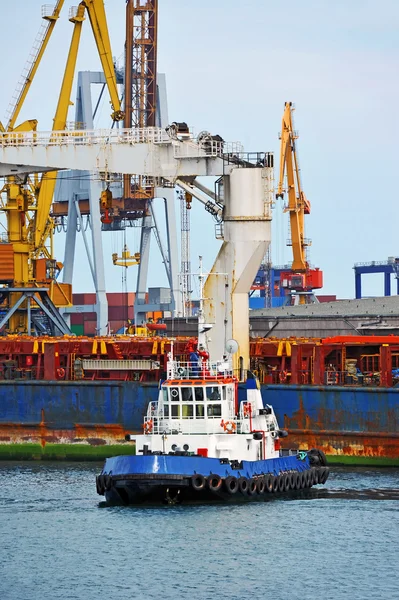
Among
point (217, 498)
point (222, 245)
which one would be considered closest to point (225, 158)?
point (222, 245)

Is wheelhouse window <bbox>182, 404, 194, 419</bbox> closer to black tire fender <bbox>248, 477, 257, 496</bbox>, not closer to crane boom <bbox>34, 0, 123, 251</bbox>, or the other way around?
black tire fender <bbox>248, 477, 257, 496</bbox>

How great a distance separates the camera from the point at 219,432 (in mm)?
44531

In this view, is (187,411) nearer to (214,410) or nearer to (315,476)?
(214,410)

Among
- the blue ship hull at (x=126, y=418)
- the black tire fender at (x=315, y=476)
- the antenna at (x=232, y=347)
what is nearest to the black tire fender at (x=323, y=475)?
the black tire fender at (x=315, y=476)

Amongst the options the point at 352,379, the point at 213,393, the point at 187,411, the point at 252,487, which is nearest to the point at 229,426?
the point at 213,393

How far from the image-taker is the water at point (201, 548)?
35750 mm

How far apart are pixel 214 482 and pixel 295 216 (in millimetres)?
46971

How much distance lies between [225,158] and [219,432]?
483 inches

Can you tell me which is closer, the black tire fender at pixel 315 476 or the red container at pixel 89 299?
the black tire fender at pixel 315 476

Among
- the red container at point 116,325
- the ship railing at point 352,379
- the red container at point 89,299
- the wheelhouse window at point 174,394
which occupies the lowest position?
the wheelhouse window at point 174,394

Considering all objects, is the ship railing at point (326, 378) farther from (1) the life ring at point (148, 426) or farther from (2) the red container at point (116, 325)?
(2) the red container at point (116, 325)

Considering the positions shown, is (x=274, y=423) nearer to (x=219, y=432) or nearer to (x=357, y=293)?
(x=219, y=432)

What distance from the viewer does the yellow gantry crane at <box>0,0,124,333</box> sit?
69125mm

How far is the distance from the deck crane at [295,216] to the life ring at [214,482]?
146ft
